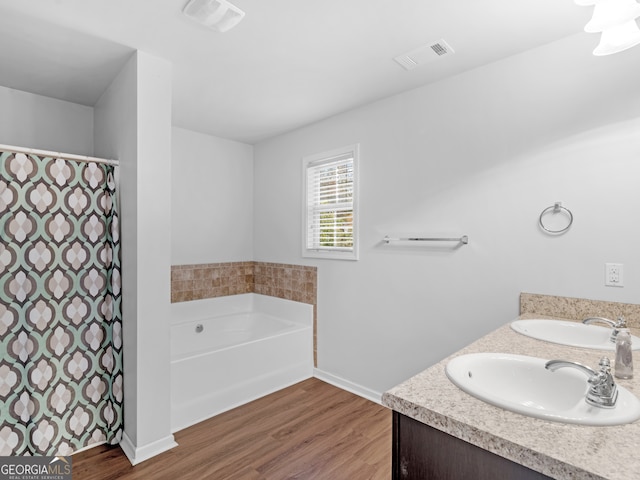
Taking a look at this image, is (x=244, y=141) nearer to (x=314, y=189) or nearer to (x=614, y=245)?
(x=314, y=189)

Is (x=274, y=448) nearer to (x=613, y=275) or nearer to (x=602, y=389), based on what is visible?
(x=602, y=389)

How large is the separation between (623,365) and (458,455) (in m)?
0.68

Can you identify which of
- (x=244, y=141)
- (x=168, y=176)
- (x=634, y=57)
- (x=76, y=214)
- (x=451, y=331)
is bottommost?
(x=451, y=331)

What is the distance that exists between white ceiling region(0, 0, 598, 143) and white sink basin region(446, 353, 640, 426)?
1606 mm

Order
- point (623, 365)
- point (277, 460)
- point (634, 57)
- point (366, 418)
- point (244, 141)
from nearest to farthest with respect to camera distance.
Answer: point (623, 365) < point (634, 57) < point (277, 460) < point (366, 418) < point (244, 141)

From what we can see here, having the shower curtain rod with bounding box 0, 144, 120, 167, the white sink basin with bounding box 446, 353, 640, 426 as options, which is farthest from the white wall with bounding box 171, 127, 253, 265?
the white sink basin with bounding box 446, 353, 640, 426

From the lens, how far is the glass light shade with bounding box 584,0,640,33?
117 centimetres

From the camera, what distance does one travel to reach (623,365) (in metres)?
1.09

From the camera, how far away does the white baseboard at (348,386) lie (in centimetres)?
281

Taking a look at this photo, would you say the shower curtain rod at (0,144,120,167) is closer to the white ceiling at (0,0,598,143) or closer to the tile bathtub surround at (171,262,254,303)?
the white ceiling at (0,0,598,143)

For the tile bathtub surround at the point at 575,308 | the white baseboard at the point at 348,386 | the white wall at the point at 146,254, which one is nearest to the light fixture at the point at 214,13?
the white wall at the point at 146,254

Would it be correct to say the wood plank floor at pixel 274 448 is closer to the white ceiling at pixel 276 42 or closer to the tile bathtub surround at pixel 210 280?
the tile bathtub surround at pixel 210 280

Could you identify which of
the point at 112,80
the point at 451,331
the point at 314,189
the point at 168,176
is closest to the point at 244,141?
the point at 314,189

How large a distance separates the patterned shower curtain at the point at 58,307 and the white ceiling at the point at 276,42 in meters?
0.71
